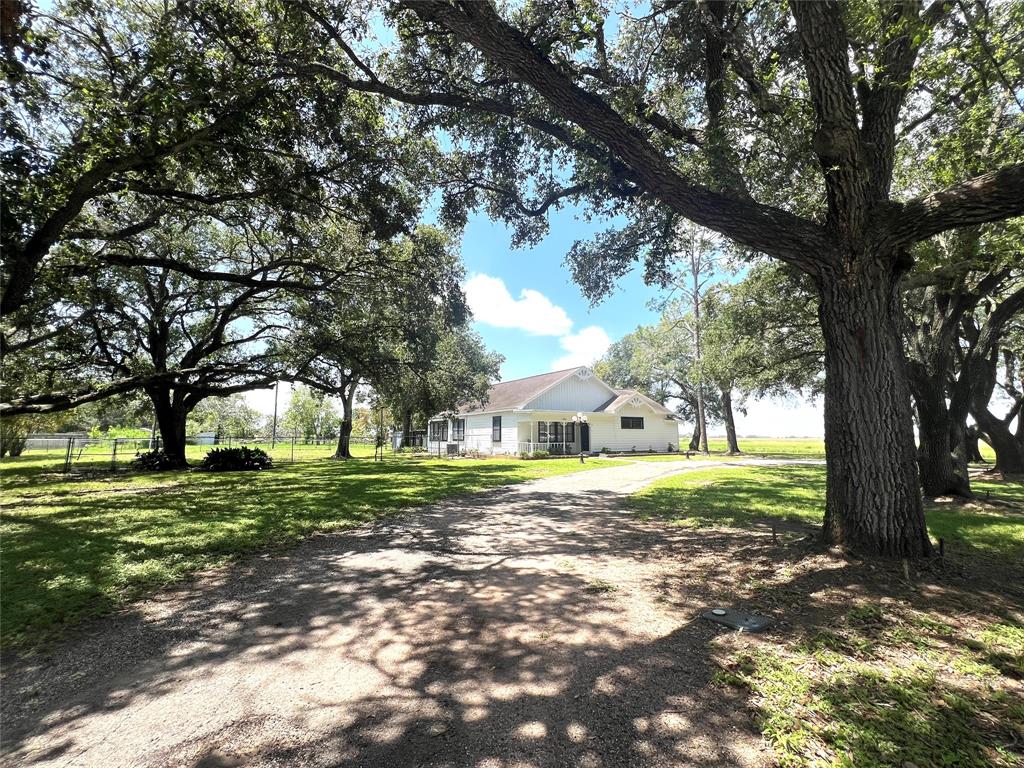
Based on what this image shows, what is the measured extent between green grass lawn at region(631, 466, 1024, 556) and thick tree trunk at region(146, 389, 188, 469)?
18.8 m

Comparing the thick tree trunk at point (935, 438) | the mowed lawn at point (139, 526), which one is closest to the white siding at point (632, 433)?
the mowed lawn at point (139, 526)

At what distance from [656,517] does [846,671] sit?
503 cm

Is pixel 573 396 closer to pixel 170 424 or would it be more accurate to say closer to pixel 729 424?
pixel 729 424

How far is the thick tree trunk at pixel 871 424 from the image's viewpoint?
4.58m

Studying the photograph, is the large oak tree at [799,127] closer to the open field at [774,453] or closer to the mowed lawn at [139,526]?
the mowed lawn at [139,526]

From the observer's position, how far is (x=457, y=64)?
7.52 metres

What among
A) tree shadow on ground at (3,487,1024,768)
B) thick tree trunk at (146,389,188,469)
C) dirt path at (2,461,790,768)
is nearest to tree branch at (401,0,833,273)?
tree shadow on ground at (3,487,1024,768)

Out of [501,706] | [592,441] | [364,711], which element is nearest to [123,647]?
[364,711]

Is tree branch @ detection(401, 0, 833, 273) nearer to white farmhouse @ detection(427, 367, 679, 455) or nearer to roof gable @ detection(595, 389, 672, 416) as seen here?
white farmhouse @ detection(427, 367, 679, 455)

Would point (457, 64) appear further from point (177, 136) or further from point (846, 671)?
point (846, 671)

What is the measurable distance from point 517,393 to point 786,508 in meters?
22.8

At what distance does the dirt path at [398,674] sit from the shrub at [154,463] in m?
16.5

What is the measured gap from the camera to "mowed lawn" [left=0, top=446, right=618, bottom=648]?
4102 mm

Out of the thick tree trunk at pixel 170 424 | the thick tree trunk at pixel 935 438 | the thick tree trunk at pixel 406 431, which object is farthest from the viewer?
the thick tree trunk at pixel 406 431
